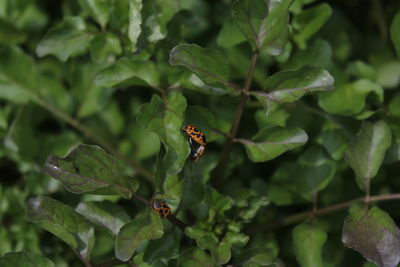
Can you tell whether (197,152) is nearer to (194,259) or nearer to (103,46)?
(194,259)

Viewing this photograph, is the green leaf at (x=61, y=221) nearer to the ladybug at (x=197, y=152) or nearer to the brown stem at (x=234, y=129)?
the ladybug at (x=197, y=152)

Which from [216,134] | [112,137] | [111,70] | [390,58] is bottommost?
[112,137]

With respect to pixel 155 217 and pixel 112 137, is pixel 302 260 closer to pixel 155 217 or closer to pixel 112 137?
pixel 155 217

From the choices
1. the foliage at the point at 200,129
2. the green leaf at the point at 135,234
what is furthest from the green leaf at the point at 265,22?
the green leaf at the point at 135,234

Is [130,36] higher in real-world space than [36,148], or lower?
higher

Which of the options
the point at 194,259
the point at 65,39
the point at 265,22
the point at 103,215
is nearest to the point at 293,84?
the point at 265,22

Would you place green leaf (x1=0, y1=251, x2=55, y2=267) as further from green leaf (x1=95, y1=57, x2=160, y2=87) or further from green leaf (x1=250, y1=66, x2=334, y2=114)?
green leaf (x1=250, y1=66, x2=334, y2=114)

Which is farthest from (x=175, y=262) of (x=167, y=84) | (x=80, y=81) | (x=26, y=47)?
(x=26, y=47)
